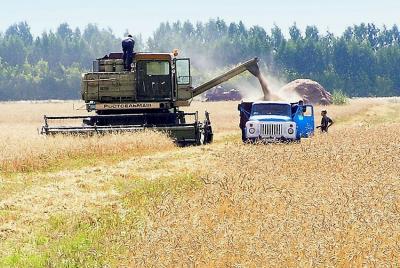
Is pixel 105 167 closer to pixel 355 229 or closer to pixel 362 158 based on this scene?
pixel 362 158

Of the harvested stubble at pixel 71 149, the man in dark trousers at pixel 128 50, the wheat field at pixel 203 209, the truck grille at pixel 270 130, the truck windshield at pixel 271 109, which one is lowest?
the wheat field at pixel 203 209

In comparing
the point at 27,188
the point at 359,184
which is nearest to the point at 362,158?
the point at 359,184

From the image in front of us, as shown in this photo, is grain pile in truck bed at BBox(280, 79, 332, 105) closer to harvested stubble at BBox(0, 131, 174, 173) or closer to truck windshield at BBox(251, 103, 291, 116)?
truck windshield at BBox(251, 103, 291, 116)

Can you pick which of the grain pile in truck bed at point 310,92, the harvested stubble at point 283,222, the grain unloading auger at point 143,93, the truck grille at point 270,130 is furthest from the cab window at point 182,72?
the grain pile in truck bed at point 310,92

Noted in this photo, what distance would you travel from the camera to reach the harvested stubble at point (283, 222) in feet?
22.0

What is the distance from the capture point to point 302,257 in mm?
6582

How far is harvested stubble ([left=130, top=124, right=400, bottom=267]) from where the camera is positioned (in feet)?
22.0

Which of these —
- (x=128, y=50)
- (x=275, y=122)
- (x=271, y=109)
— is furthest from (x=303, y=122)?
(x=128, y=50)

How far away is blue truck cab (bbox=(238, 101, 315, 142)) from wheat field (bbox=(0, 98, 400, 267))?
484cm

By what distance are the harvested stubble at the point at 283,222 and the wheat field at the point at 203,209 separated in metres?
0.02

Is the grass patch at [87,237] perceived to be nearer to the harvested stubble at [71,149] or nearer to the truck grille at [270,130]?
the harvested stubble at [71,149]

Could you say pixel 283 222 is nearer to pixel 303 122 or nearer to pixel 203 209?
pixel 203 209

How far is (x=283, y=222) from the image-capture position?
25.8 ft

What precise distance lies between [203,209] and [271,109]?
52.9ft
